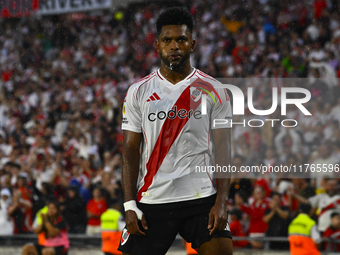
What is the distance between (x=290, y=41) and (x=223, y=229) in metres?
11.1

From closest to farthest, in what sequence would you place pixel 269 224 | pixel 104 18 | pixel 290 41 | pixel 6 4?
pixel 269 224
pixel 290 41
pixel 6 4
pixel 104 18

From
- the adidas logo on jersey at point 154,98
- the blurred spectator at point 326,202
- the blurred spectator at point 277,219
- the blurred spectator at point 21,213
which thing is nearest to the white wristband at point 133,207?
the adidas logo on jersey at point 154,98

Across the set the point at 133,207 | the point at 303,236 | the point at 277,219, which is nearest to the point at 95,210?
the point at 277,219

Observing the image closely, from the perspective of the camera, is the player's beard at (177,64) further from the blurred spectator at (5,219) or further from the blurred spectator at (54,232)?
the blurred spectator at (5,219)

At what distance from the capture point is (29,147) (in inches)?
503

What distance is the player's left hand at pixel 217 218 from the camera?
3588mm

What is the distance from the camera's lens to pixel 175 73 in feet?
12.7

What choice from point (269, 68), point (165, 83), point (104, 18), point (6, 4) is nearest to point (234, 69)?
point (269, 68)

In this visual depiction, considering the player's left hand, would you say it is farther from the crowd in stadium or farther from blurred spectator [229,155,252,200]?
blurred spectator [229,155,252,200]

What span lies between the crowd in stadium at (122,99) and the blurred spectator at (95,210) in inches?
0.9

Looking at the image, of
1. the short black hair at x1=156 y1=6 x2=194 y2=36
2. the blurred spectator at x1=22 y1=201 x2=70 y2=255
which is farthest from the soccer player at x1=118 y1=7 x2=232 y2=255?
the blurred spectator at x1=22 y1=201 x2=70 y2=255

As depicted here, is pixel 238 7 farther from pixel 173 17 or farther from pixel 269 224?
pixel 173 17

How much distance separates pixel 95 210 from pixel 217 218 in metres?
5.77

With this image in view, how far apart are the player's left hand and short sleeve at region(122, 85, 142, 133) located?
700 mm
